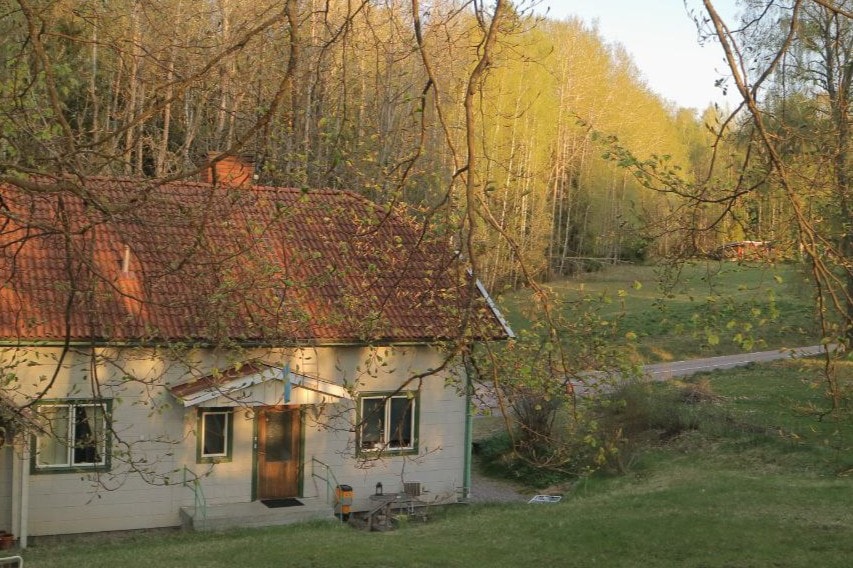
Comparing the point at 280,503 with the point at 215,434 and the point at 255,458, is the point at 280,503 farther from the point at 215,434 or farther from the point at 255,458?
the point at 215,434

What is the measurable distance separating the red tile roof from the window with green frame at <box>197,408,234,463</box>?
1.91 metres

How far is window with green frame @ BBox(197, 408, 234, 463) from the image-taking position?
17.0 metres

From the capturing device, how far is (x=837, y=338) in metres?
6.21

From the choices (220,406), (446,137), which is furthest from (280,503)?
(446,137)

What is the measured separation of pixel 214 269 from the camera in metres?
8.12

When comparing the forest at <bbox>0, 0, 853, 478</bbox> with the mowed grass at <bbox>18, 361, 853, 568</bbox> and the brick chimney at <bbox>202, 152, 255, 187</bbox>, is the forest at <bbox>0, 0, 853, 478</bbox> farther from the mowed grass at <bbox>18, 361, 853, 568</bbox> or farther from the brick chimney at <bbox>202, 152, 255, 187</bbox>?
the mowed grass at <bbox>18, 361, 853, 568</bbox>

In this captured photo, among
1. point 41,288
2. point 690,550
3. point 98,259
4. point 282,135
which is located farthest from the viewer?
point 98,259

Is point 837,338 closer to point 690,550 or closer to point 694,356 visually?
point 690,550

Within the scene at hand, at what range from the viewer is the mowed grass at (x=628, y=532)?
13.3 metres

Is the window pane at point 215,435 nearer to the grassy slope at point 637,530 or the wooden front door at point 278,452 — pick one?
the wooden front door at point 278,452

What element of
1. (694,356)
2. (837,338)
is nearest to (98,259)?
(837,338)

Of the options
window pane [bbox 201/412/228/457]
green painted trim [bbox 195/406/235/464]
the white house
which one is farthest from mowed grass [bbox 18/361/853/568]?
window pane [bbox 201/412/228/457]

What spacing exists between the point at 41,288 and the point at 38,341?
1.42 metres

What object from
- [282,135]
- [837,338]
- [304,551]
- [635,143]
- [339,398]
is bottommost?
[304,551]
